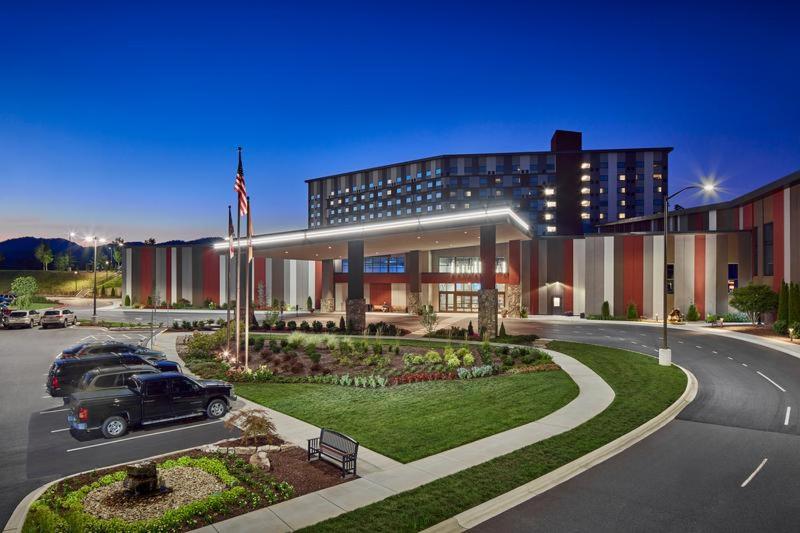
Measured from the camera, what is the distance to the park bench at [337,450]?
10.9m

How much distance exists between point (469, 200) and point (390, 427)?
110099mm

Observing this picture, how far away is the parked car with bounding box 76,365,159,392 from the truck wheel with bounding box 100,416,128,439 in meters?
2.85

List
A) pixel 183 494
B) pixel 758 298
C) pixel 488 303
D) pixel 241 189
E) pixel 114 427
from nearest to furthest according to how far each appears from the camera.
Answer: pixel 183 494
pixel 114 427
pixel 241 189
pixel 488 303
pixel 758 298

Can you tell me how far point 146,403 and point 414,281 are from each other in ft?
163

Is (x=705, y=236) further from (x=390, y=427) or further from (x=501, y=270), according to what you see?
(x=390, y=427)

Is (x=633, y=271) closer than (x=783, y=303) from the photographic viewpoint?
No

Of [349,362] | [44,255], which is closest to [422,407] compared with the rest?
[349,362]

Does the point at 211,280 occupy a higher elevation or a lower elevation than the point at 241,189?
lower

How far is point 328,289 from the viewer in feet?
221

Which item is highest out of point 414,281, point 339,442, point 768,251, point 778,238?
point 778,238

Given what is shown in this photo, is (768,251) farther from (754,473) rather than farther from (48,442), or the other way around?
(48,442)

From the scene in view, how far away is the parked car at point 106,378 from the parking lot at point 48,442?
1.34 m

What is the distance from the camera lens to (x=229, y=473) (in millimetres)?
10938

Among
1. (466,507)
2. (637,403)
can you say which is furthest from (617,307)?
(466,507)
